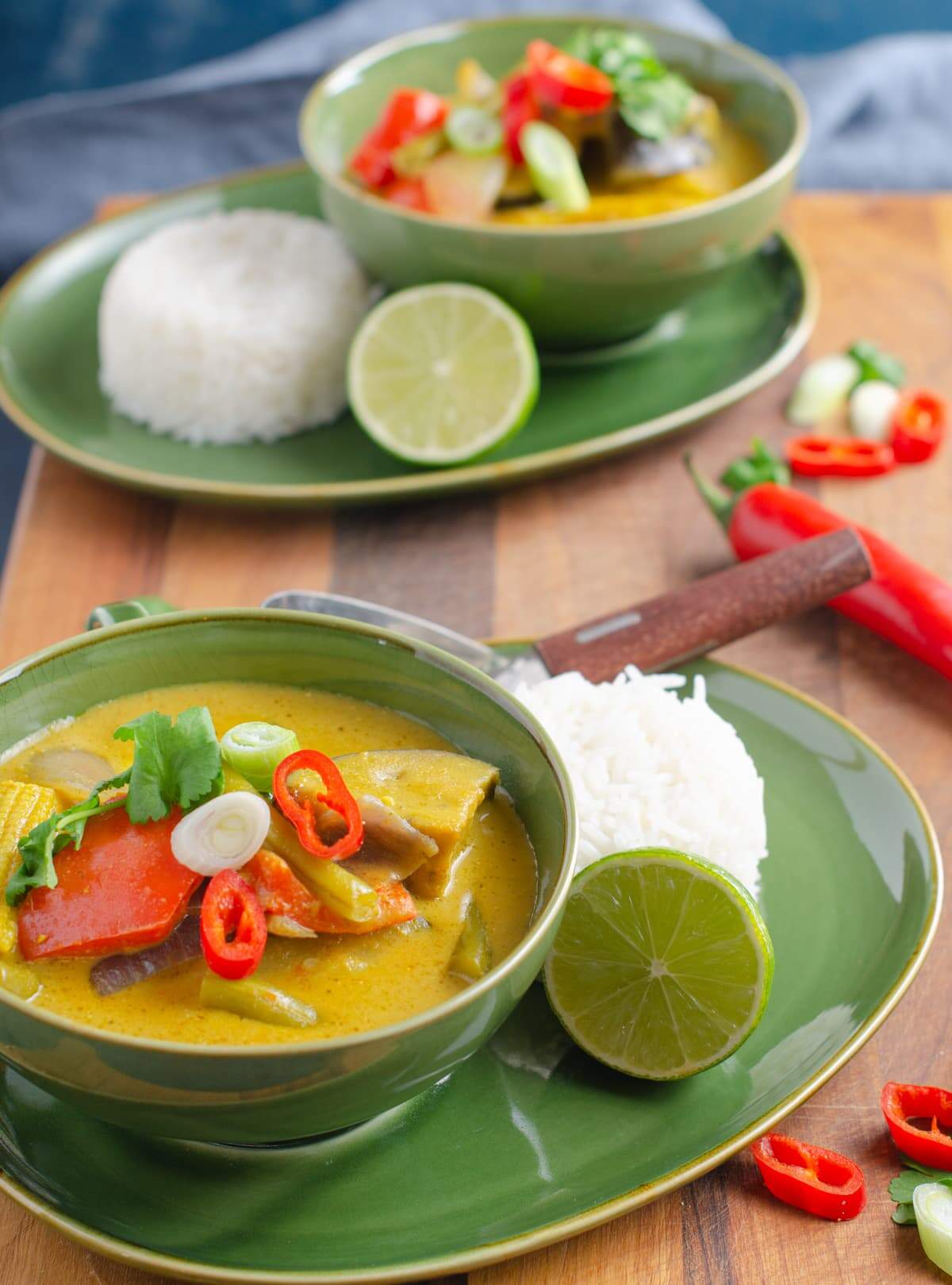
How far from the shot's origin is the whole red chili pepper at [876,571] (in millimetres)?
2387

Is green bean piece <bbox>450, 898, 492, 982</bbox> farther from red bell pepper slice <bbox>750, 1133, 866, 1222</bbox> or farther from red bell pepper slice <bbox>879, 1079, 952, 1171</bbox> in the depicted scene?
red bell pepper slice <bbox>879, 1079, 952, 1171</bbox>

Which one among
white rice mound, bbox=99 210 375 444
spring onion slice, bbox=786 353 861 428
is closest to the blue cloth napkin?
white rice mound, bbox=99 210 375 444

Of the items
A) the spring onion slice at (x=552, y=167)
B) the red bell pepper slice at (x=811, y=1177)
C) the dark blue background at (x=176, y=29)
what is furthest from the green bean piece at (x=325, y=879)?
the dark blue background at (x=176, y=29)

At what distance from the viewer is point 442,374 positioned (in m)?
2.82

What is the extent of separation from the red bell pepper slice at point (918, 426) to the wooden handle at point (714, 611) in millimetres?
722

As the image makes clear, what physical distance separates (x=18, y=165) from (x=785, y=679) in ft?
10.7

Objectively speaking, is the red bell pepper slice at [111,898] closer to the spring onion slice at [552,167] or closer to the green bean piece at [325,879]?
the green bean piece at [325,879]

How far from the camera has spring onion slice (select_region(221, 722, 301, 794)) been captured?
159 cm

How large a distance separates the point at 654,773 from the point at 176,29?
5.12 m

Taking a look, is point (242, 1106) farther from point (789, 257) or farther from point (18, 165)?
point (18, 165)

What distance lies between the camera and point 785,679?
2.43m

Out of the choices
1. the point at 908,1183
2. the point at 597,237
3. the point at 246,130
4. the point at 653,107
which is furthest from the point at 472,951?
the point at 246,130

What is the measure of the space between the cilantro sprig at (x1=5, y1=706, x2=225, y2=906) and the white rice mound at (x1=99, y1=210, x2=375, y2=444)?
1541 millimetres

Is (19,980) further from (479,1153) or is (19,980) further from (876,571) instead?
(876,571)
